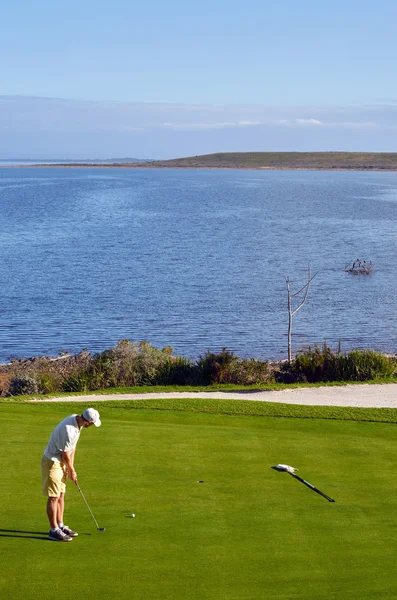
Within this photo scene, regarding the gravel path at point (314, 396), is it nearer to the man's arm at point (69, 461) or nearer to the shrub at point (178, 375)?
the shrub at point (178, 375)

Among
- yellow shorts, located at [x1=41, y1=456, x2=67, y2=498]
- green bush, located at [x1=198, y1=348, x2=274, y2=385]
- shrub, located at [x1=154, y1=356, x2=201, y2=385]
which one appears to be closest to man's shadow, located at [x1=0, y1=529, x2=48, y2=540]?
yellow shorts, located at [x1=41, y1=456, x2=67, y2=498]

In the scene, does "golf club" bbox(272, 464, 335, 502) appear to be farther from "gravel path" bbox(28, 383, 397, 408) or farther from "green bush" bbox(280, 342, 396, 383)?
"green bush" bbox(280, 342, 396, 383)

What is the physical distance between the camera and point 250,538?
29.9ft

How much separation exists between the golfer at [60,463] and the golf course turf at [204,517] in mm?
261

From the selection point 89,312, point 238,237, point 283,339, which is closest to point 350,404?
point 283,339

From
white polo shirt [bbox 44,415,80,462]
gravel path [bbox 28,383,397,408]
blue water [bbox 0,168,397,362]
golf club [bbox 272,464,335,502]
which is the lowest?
blue water [bbox 0,168,397,362]

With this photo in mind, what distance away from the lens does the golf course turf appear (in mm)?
8008

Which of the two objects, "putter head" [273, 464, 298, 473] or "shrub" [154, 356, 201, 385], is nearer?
"putter head" [273, 464, 298, 473]

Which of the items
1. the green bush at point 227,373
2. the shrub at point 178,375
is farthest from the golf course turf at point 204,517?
the green bush at point 227,373

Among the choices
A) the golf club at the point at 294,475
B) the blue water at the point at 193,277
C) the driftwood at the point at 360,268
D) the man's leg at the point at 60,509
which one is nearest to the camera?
the man's leg at the point at 60,509

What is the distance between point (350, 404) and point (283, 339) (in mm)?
15192

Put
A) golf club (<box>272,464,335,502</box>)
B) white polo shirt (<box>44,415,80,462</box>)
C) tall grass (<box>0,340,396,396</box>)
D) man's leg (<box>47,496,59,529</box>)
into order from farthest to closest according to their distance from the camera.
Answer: tall grass (<box>0,340,396,396</box>) < golf club (<box>272,464,335,502</box>) < white polo shirt (<box>44,415,80,462</box>) < man's leg (<box>47,496,59,529</box>)

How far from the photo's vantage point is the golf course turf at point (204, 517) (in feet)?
26.3

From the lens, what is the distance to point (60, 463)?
947cm
